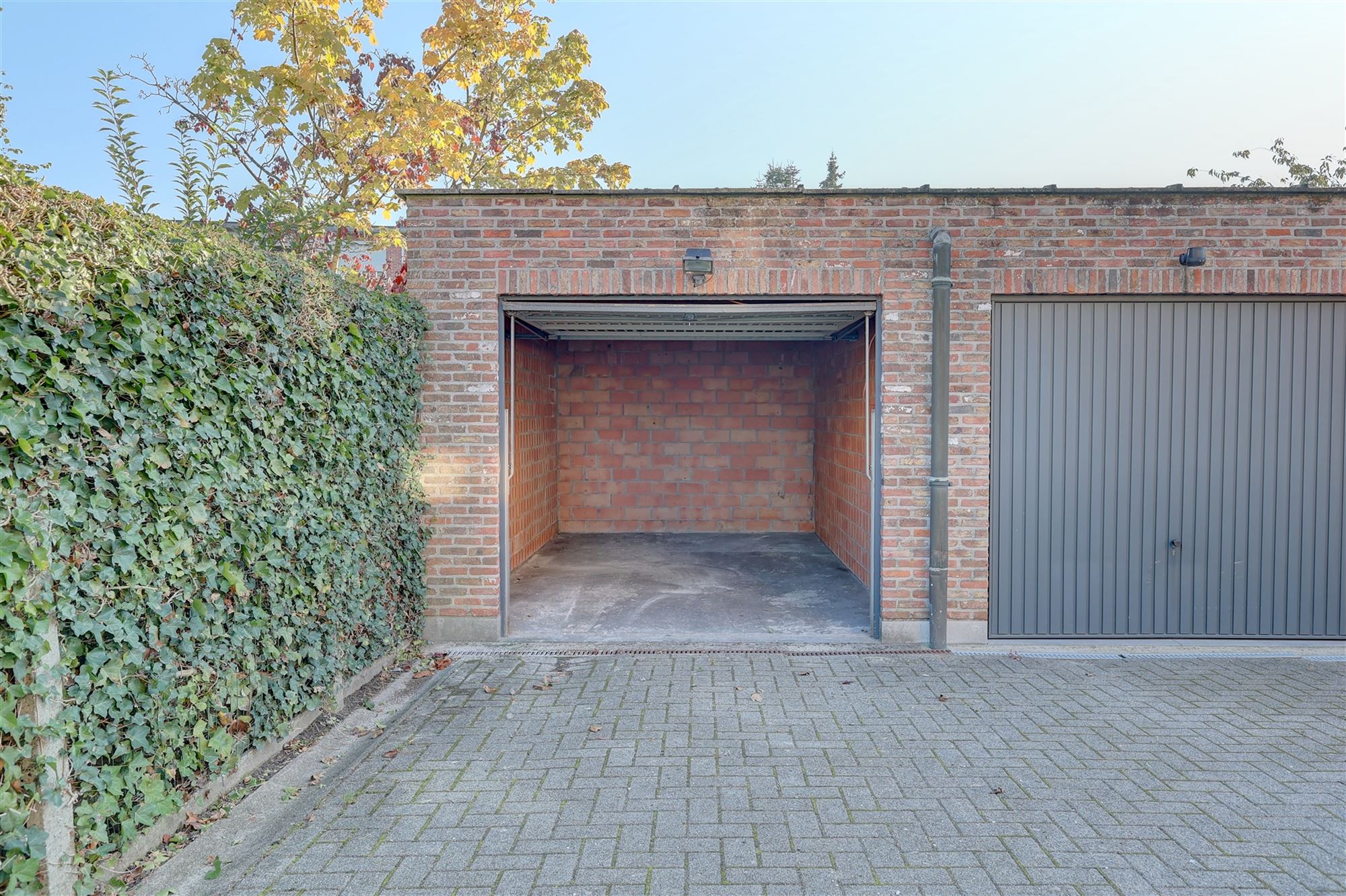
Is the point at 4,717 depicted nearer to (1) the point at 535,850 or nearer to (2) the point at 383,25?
(1) the point at 535,850

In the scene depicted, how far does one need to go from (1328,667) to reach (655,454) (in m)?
6.99

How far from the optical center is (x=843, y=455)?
8086mm

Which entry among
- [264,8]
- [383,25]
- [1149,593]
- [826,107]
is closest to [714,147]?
[826,107]

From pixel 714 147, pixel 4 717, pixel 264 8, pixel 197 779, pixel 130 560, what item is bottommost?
pixel 197 779

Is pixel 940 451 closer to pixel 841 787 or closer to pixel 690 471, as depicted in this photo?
pixel 841 787

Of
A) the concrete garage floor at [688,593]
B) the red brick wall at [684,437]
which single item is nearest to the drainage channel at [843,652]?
the concrete garage floor at [688,593]

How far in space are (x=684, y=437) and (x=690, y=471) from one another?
46cm

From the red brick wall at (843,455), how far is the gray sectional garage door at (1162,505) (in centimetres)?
130

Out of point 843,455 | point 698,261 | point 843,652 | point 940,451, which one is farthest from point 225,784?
point 843,455

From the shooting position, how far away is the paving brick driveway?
100 inches

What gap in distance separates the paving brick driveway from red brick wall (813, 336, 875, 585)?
249 centimetres

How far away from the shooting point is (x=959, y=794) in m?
3.07

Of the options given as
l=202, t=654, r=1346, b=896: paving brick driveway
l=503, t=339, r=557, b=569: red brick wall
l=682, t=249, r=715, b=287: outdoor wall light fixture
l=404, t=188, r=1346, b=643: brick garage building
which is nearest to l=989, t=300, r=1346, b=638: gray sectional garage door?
l=404, t=188, r=1346, b=643: brick garage building

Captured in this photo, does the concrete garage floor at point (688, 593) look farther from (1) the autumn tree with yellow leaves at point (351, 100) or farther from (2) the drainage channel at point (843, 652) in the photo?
(1) the autumn tree with yellow leaves at point (351, 100)
